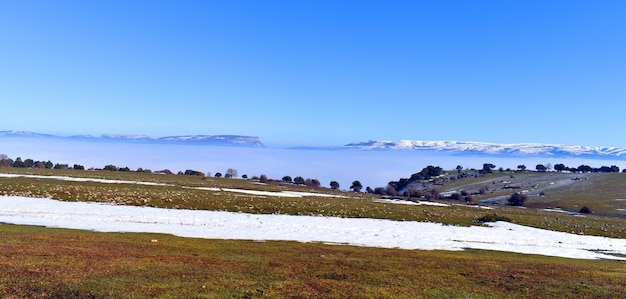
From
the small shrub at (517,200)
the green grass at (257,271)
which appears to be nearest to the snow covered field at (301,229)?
the green grass at (257,271)

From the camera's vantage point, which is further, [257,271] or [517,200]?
[517,200]

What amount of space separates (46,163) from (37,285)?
10945 cm

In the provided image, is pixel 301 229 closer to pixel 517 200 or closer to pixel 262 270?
pixel 262 270

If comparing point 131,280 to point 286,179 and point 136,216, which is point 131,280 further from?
point 286,179

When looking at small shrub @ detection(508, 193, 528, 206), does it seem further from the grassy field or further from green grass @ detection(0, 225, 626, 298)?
green grass @ detection(0, 225, 626, 298)

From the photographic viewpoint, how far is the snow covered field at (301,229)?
30.0 metres

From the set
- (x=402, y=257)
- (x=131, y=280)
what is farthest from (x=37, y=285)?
(x=402, y=257)

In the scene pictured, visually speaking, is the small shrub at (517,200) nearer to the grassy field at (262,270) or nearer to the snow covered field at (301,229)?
the snow covered field at (301,229)

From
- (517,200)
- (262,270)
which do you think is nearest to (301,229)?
(262,270)

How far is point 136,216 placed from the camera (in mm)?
35188

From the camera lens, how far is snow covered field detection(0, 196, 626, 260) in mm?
30000

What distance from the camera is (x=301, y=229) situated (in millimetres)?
34781

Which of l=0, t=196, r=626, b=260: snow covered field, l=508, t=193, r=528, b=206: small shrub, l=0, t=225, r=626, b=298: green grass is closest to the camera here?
l=0, t=225, r=626, b=298: green grass

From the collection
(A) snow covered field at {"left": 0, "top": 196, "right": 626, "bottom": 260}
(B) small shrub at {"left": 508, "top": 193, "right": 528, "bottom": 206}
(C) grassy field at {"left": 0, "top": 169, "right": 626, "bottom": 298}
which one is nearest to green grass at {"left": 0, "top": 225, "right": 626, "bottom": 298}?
(C) grassy field at {"left": 0, "top": 169, "right": 626, "bottom": 298}
